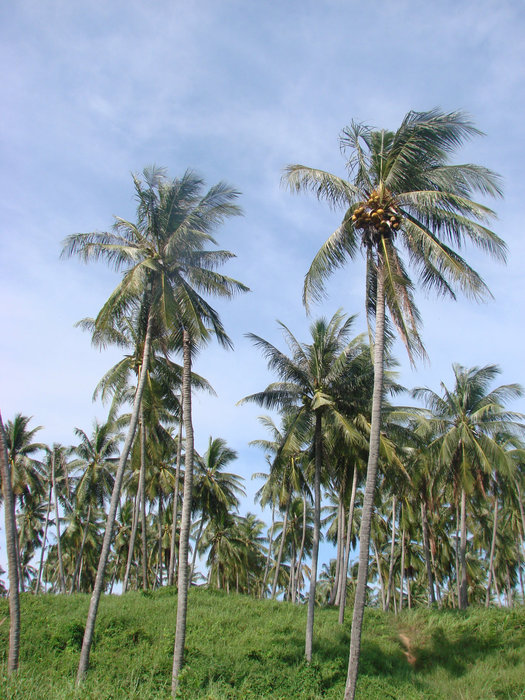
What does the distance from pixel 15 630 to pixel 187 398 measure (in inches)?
277

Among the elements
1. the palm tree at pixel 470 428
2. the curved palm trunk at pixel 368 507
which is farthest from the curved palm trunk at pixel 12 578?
the palm tree at pixel 470 428

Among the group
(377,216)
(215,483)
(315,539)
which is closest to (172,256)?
(377,216)

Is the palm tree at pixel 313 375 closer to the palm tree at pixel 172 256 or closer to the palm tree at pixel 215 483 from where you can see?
the palm tree at pixel 172 256

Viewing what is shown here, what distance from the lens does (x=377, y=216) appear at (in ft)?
43.9

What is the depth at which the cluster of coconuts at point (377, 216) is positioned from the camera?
13359mm

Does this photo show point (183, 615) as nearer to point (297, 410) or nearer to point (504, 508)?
point (297, 410)

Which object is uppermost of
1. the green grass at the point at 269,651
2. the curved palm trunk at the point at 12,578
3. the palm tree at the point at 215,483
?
the palm tree at the point at 215,483

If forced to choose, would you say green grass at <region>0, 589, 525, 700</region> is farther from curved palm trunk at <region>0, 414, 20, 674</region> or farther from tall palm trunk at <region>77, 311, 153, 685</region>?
curved palm trunk at <region>0, 414, 20, 674</region>

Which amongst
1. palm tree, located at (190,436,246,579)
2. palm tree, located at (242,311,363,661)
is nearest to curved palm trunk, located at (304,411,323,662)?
palm tree, located at (242,311,363,661)

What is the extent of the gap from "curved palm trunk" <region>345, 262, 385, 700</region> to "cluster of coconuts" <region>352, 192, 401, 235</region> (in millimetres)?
1010

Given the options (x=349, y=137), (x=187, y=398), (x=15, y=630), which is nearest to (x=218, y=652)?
(x=15, y=630)

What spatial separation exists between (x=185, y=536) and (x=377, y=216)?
9628mm

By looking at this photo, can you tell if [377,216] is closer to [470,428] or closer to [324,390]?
[324,390]

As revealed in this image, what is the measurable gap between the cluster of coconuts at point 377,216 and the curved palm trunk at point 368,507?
39.8 inches
